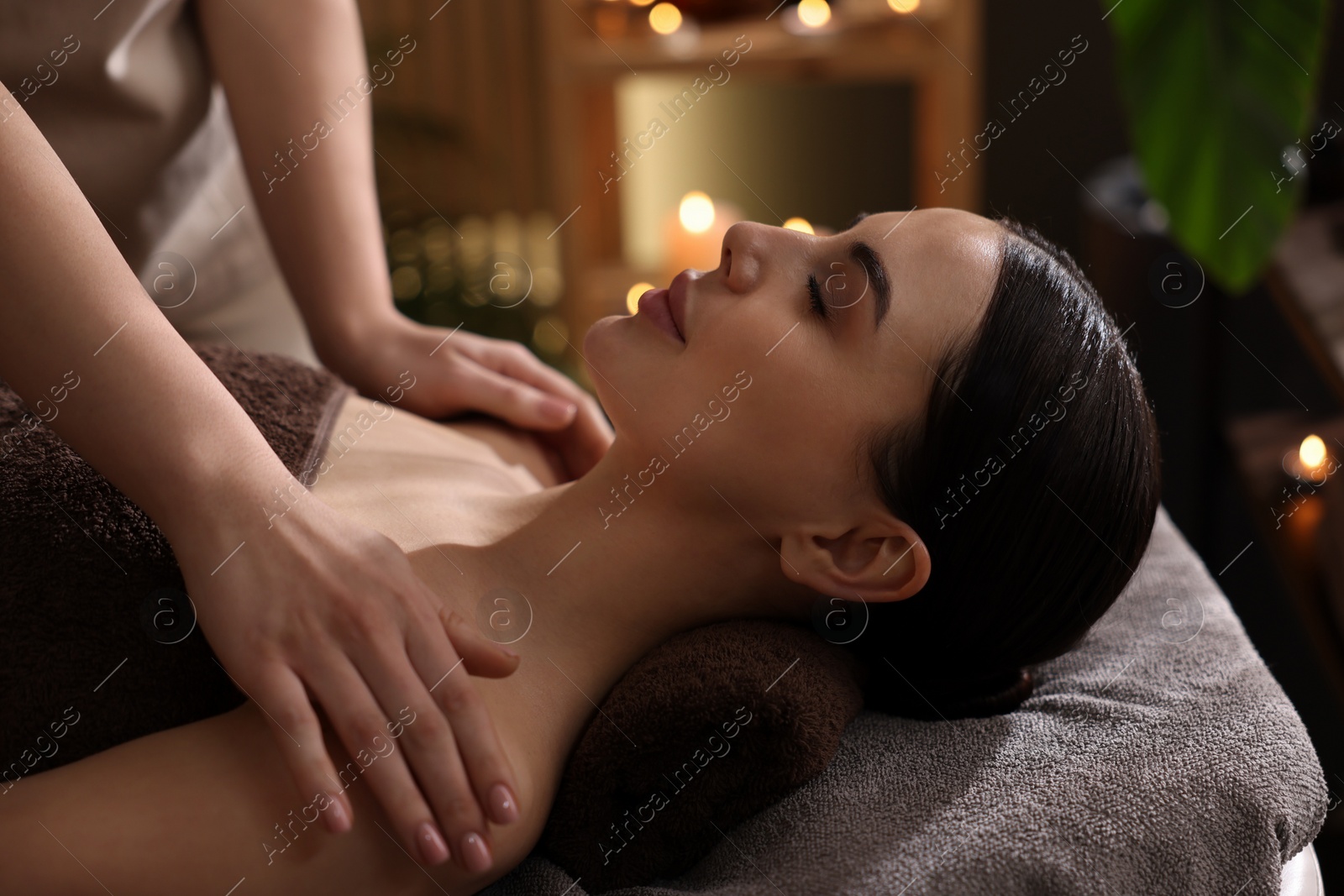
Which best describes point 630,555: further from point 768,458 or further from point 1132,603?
point 1132,603

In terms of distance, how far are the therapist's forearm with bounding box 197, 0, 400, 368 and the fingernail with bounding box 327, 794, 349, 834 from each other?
0.59 m

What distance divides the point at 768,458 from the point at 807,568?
93 millimetres

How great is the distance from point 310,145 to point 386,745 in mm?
677

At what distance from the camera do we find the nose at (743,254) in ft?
2.99

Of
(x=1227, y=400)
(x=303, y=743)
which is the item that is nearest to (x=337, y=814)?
(x=303, y=743)

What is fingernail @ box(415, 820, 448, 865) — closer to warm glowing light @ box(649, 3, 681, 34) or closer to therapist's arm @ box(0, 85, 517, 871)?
therapist's arm @ box(0, 85, 517, 871)

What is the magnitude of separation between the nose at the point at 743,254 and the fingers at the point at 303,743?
1.48ft

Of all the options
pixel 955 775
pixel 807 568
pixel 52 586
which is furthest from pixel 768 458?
pixel 52 586

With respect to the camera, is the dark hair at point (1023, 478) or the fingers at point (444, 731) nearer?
the fingers at point (444, 731)

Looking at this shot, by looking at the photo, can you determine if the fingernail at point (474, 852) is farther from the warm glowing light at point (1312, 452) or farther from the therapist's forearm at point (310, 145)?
the warm glowing light at point (1312, 452)

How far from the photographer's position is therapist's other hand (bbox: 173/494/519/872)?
680 mm

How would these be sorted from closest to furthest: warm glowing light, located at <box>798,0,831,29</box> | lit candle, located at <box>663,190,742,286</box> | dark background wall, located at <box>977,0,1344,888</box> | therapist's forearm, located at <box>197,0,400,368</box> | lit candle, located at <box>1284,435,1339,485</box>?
therapist's forearm, located at <box>197,0,400,368</box>, lit candle, located at <box>1284,435,1339,485</box>, dark background wall, located at <box>977,0,1344,888</box>, lit candle, located at <box>663,190,742,286</box>, warm glowing light, located at <box>798,0,831,29</box>

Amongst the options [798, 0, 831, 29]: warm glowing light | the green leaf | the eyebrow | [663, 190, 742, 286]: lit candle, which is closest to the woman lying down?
the eyebrow

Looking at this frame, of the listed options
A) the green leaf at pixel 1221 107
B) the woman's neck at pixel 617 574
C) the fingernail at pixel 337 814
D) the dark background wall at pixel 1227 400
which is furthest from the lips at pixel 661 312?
the dark background wall at pixel 1227 400
